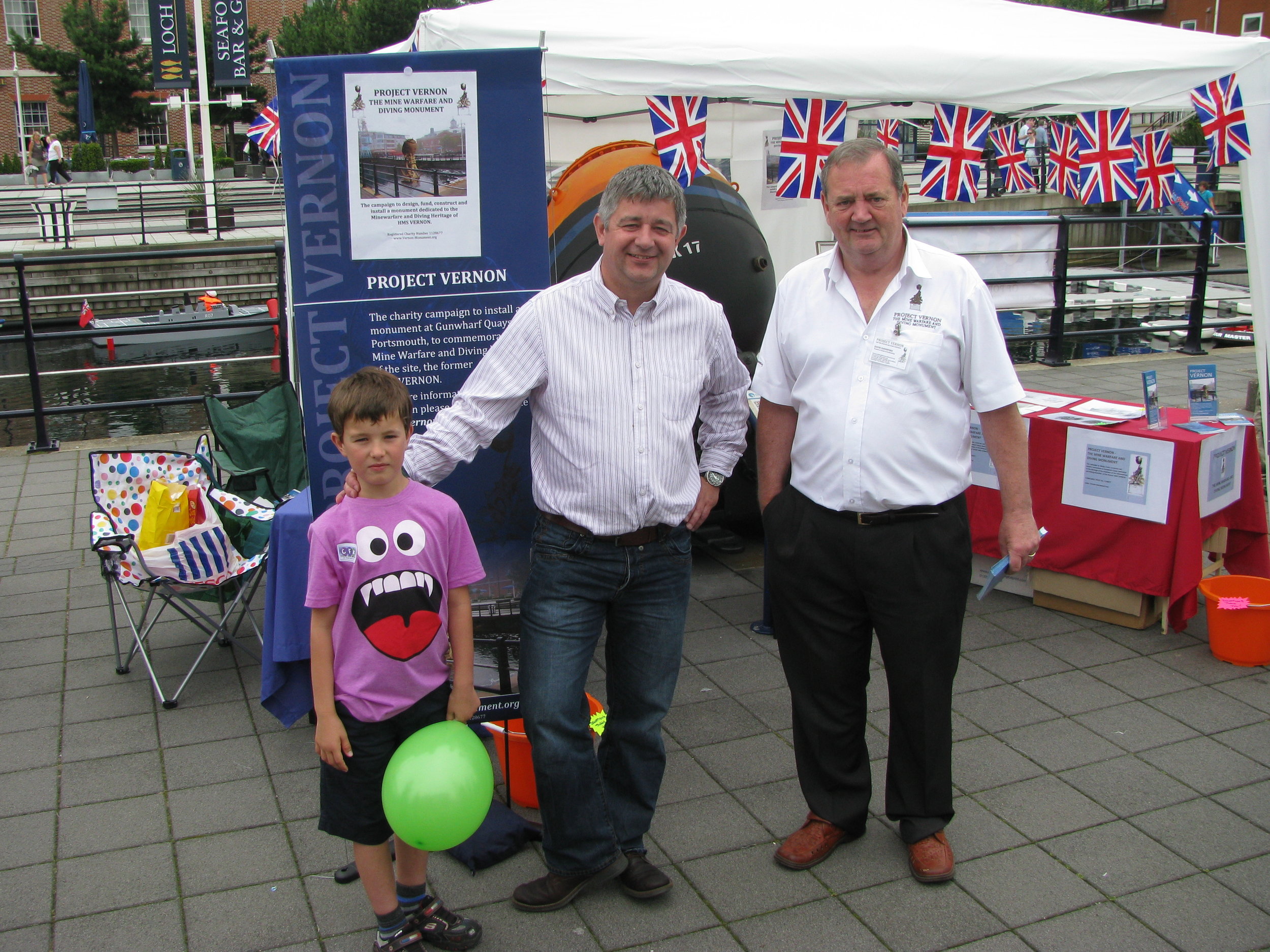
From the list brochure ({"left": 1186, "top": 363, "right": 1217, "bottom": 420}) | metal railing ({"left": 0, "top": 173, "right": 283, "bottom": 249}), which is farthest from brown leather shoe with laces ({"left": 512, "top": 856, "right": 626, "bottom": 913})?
metal railing ({"left": 0, "top": 173, "right": 283, "bottom": 249})

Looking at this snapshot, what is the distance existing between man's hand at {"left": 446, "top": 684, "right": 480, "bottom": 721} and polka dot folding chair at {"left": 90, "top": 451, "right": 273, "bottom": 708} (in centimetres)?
181

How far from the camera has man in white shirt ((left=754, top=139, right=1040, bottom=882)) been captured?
2.64 metres

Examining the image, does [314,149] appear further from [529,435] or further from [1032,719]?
[1032,719]

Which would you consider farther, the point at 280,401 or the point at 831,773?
the point at 280,401

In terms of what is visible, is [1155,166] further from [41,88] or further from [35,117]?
[35,117]

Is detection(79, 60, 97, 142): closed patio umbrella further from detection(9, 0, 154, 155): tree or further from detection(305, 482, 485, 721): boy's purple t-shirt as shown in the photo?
detection(305, 482, 485, 721): boy's purple t-shirt

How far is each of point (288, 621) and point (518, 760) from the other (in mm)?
859

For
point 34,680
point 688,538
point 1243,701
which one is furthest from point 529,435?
point 1243,701

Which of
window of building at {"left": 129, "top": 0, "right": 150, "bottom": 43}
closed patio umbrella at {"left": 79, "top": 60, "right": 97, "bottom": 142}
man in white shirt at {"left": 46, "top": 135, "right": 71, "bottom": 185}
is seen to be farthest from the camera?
window of building at {"left": 129, "top": 0, "right": 150, "bottom": 43}

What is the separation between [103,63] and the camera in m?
37.8

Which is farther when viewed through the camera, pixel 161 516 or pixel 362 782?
pixel 161 516

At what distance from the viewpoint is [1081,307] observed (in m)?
12.0

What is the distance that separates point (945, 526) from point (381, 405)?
1.45 metres

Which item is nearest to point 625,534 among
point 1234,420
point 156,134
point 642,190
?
point 642,190
